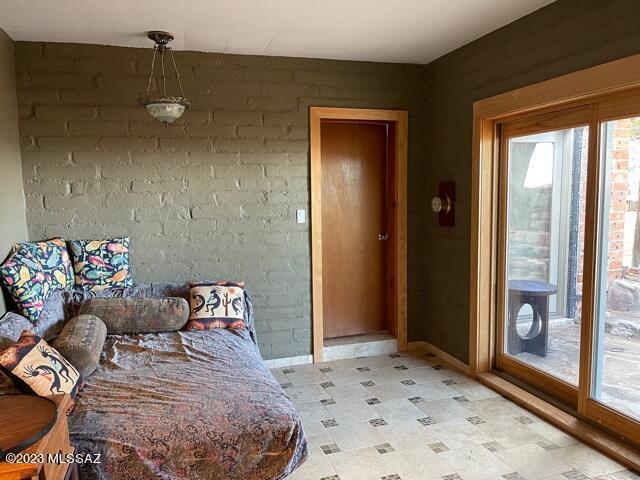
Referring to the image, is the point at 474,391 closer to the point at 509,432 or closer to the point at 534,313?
the point at 509,432

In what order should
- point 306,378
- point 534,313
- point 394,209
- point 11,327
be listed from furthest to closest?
point 394,209 < point 306,378 < point 534,313 < point 11,327

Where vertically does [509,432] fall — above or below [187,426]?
below

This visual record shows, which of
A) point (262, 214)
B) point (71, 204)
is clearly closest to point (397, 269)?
point (262, 214)

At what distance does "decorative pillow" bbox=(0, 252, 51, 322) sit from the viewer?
278 centimetres

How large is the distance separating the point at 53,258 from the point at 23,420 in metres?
1.89

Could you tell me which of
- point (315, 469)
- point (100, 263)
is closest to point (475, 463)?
point (315, 469)

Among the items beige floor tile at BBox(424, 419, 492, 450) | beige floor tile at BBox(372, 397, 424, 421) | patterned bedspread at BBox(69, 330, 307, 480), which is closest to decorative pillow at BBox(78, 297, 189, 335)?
patterned bedspread at BBox(69, 330, 307, 480)

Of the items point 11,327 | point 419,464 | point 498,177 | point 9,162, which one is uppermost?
point 9,162

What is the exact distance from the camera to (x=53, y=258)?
3188 mm

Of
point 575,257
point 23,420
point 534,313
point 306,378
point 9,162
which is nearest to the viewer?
point 23,420

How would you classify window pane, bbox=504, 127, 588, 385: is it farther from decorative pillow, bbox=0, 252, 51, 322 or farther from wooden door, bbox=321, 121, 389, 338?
decorative pillow, bbox=0, 252, 51, 322

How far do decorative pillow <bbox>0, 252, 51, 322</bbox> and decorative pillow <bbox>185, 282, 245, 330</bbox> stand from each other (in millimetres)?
909

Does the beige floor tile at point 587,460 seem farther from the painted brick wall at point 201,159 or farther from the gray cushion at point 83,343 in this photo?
the gray cushion at point 83,343

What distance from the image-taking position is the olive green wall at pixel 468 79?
2488 millimetres
